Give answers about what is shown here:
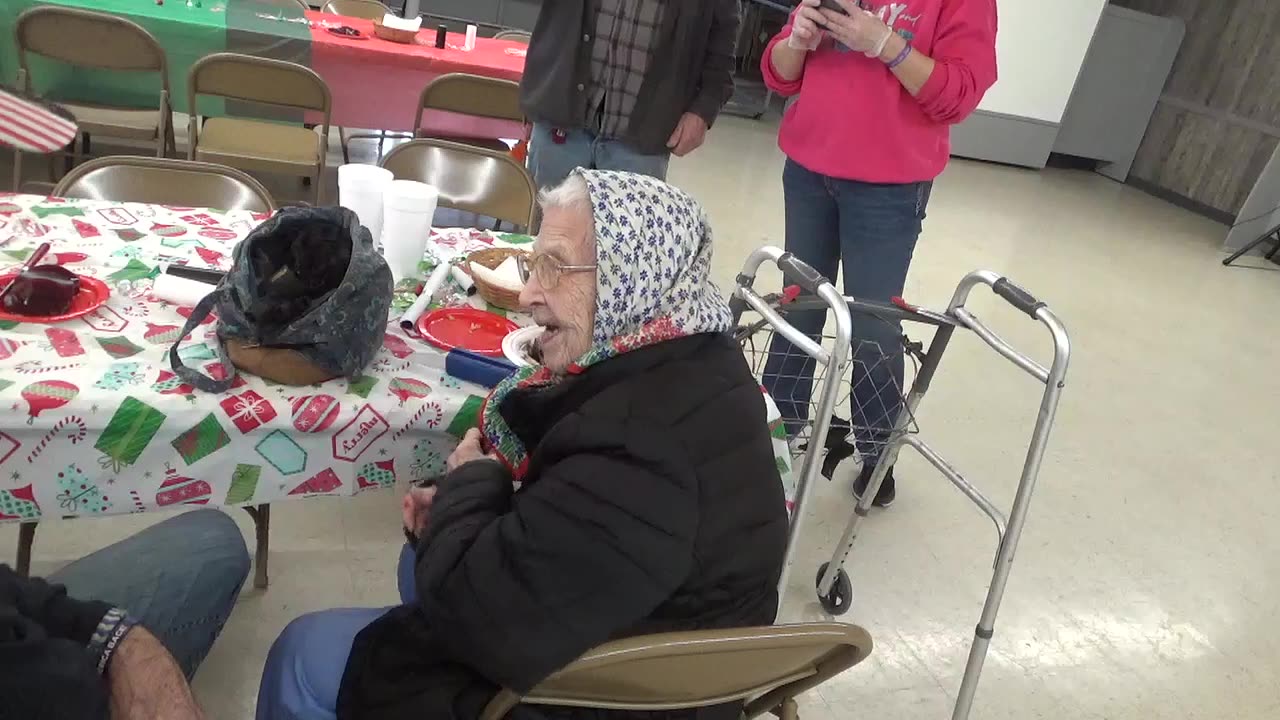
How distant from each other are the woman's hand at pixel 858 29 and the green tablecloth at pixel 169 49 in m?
2.52

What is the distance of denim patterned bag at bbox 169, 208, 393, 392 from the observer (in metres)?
1.29

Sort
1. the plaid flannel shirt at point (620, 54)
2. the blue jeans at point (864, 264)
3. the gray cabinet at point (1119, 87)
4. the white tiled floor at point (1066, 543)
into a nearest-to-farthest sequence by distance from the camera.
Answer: the white tiled floor at point (1066, 543) → the blue jeans at point (864, 264) → the plaid flannel shirt at point (620, 54) → the gray cabinet at point (1119, 87)

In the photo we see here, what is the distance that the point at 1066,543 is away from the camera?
112 inches

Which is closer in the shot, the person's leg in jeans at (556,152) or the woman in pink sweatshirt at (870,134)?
the woman in pink sweatshirt at (870,134)

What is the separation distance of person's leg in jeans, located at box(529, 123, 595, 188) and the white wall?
20.7 feet

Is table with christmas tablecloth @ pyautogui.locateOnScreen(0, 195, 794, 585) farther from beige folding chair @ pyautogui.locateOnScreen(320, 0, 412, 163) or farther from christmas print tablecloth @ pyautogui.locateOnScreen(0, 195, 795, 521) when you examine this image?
beige folding chair @ pyautogui.locateOnScreen(320, 0, 412, 163)

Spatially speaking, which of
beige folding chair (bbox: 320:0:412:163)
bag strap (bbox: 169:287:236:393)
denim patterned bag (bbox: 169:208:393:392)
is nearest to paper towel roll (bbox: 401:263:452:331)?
denim patterned bag (bbox: 169:208:393:392)

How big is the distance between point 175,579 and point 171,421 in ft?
0.93

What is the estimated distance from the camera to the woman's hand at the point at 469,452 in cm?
126

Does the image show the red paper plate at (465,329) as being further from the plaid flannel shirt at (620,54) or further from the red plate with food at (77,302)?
the plaid flannel shirt at (620,54)

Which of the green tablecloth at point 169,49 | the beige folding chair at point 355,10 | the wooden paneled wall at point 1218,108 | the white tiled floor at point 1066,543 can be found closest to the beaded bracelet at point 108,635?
the white tiled floor at point 1066,543

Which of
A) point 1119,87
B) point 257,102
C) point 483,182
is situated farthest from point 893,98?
point 1119,87

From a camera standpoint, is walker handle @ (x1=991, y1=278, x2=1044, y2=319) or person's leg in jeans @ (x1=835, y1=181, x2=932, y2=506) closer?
walker handle @ (x1=991, y1=278, x2=1044, y2=319)

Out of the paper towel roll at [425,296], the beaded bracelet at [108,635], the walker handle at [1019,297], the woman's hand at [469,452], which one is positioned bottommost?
the beaded bracelet at [108,635]
